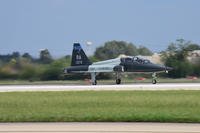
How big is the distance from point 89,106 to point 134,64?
25082mm

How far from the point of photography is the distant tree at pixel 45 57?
158 ft

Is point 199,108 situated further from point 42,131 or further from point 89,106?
point 42,131

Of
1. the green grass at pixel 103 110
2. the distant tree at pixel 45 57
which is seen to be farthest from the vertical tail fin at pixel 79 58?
the green grass at pixel 103 110

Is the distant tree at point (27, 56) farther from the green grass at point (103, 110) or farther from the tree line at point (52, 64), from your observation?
the green grass at point (103, 110)

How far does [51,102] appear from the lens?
77.7 feet

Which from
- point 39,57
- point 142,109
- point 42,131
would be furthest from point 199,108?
point 39,57

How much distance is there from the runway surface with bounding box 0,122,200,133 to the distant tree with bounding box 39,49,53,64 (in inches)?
1265

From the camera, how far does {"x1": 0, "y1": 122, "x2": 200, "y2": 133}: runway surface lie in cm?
1407

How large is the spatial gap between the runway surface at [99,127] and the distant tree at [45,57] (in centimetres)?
3214

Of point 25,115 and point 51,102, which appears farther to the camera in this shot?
point 51,102

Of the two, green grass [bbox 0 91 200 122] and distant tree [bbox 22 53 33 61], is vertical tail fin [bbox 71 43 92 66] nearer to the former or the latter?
distant tree [bbox 22 53 33 61]

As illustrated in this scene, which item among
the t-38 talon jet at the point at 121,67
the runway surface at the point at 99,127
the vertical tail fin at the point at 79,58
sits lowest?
the runway surface at the point at 99,127

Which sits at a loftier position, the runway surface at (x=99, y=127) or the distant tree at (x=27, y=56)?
the distant tree at (x=27, y=56)

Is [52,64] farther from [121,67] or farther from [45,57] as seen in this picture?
[121,67]
